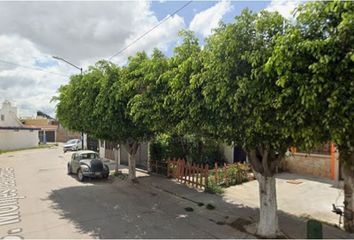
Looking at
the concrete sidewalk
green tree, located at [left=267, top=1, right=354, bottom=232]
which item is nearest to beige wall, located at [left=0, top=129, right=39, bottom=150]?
the concrete sidewalk

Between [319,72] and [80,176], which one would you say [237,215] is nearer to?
[319,72]

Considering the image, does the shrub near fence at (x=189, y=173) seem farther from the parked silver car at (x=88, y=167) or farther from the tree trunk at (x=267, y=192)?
the tree trunk at (x=267, y=192)

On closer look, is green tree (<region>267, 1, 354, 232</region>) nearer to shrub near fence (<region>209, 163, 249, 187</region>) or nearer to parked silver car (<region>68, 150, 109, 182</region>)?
shrub near fence (<region>209, 163, 249, 187</region>)

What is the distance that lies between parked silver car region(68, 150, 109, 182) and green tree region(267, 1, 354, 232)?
500 inches

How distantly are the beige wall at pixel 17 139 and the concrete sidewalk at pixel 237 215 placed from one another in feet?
127

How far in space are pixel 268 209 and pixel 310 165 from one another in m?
7.87

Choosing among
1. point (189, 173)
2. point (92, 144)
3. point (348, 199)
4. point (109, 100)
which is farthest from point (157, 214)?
point (92, 144)

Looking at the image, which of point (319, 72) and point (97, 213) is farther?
point (97, 213)

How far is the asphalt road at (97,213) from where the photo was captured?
8357 mm

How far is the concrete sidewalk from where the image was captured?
26.4ft

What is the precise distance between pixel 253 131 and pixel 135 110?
4.35 meters

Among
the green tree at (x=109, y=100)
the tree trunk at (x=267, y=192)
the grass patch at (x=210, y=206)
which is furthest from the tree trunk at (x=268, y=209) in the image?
the green tree at (x=109, y=100)

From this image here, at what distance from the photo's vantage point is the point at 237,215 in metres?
9.57

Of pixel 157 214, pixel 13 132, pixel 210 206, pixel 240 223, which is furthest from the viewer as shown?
pixel 13 132
